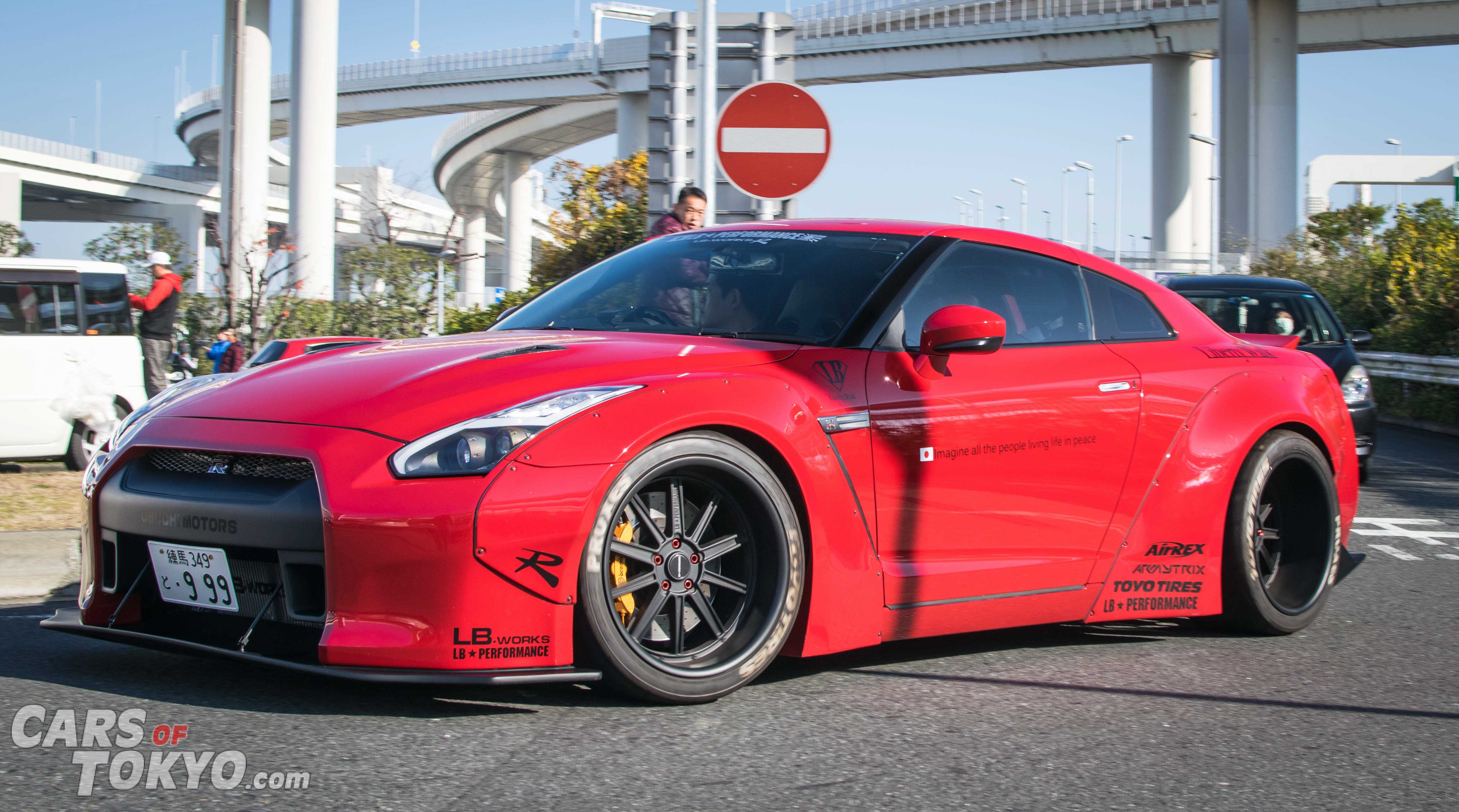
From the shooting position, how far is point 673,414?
3.55 meters

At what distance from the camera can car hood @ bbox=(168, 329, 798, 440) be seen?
344 cm

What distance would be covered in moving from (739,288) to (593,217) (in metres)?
10.1

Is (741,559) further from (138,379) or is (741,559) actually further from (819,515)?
(138,379)

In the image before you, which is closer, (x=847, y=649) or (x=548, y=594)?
(x=548, y=594)

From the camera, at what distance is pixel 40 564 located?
19.5 ft

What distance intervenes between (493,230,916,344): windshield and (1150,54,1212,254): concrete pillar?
50.5m

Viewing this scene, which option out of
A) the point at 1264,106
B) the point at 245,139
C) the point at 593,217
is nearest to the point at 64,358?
the point at 593,217

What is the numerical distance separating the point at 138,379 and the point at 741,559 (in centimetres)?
936

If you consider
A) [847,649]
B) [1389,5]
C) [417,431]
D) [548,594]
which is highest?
[1389,5]

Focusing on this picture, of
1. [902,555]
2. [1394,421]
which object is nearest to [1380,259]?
[1394,421]

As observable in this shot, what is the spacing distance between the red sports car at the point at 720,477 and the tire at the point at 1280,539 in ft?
0.05

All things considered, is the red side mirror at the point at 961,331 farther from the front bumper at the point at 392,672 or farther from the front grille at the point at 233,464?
the front grille at the point at 233,464

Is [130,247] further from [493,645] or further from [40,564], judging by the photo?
[493,645]

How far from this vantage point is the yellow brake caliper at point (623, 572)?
11.6 feet
